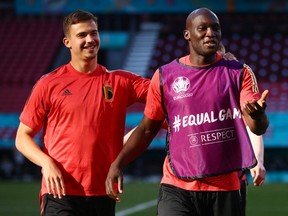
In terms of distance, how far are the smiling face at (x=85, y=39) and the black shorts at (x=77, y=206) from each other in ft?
3.37

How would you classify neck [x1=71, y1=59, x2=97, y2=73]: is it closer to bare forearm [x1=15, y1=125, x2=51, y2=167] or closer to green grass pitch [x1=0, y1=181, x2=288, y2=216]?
bare forearm [x1=15, y1=125, x2=51, y2=167]

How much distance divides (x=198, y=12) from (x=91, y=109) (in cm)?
111

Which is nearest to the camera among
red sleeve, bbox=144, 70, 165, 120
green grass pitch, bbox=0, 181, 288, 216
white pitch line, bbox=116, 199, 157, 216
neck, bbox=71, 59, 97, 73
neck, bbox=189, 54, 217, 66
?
neck, bbox=189, 54, 217, 66

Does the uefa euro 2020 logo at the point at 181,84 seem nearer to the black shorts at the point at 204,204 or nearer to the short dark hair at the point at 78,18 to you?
the black shorts at the point at 204,204

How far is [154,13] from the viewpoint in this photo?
33688mm

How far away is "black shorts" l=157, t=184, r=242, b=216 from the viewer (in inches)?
229

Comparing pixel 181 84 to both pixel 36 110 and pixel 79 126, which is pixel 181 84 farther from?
pixel 36 110

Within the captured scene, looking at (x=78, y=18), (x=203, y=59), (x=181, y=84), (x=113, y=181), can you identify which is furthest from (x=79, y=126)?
(x=203, y=59)

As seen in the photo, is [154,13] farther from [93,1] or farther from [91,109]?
[91,109]

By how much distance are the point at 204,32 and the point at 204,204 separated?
1103mm

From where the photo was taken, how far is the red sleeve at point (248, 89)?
5625 millimetres

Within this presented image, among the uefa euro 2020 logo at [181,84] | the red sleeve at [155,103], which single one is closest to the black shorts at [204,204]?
the red sleeve at [155,103]

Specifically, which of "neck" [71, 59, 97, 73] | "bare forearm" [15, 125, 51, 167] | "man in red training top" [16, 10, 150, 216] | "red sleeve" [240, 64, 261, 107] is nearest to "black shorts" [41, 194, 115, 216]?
"man in red training top" [16, 10, 150, 216]

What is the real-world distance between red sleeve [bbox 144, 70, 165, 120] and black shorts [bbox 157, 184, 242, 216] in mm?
537
